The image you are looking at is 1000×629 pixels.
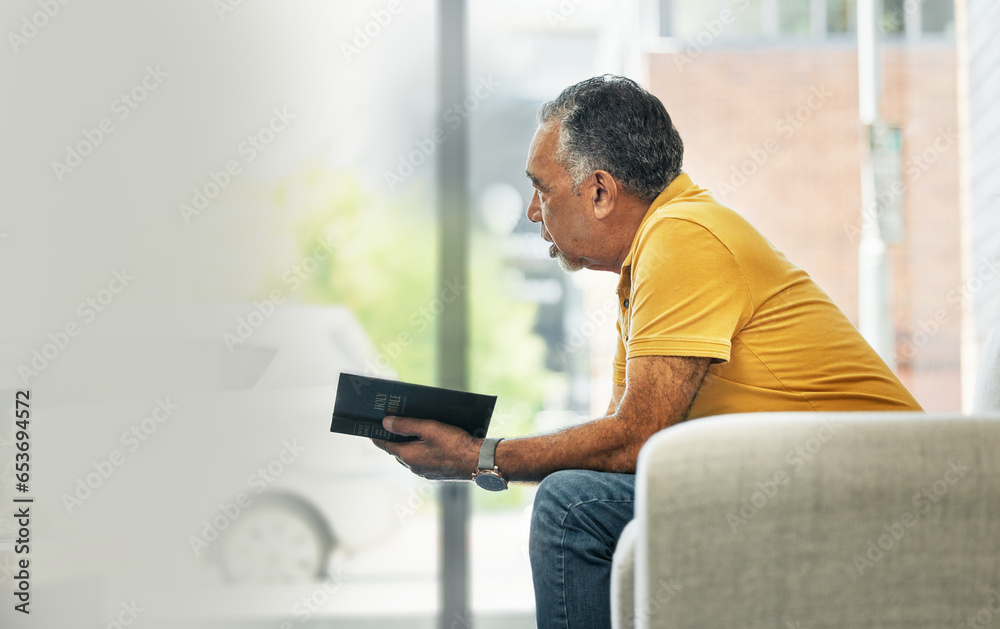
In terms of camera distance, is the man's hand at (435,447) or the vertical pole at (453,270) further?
the vertical pole at (453,270)

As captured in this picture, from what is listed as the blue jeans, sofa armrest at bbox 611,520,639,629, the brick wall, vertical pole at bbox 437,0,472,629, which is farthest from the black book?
the brick wall

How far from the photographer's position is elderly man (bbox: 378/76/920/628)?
111cm

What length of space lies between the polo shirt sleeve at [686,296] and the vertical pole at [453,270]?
1.45 m

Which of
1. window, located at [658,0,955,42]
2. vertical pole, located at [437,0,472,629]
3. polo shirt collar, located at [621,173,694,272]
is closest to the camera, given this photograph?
polo shirt collar, located at [621,173,694,272]

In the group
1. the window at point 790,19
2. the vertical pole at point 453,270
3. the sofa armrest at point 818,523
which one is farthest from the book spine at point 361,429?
the window at point 790,19

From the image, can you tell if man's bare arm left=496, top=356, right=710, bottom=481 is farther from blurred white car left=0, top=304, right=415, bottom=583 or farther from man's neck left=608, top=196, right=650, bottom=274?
blurred white car left=0, top=304, right=415, bottom=583

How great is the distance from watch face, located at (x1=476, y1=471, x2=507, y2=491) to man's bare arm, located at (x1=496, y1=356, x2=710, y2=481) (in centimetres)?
1

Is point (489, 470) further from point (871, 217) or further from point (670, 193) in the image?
point (871, 217)

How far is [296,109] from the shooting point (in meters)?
2.66

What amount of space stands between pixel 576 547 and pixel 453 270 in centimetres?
160

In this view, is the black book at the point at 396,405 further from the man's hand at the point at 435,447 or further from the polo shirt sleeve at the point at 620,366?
the polo shirt sleeve at the point at 620,366

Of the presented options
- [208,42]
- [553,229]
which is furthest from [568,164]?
[208,42]

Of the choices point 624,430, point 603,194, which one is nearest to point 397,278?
point 603,194

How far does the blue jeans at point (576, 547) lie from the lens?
1095mm
